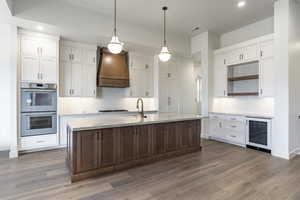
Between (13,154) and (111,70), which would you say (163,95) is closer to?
(111,70)

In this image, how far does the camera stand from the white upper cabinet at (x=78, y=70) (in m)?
4.45

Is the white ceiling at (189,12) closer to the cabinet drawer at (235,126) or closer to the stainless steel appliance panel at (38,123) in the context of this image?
the stainless steel appliance panel at (38,123)

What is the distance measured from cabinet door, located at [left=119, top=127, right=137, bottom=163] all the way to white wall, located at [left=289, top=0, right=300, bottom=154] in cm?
330

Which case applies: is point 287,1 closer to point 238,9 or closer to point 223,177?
point 238,9

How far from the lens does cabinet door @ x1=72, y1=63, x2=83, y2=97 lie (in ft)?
15.0

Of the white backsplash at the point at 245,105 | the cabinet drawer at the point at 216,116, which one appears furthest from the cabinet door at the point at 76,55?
the white backsplash at the point at 245,105

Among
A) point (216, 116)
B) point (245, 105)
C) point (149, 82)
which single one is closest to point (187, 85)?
point (149, 82)

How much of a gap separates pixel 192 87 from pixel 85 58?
12.7 ft

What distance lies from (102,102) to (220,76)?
3.70m

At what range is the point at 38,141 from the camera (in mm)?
3957

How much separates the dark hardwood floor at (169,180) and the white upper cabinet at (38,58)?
1793 millimetres

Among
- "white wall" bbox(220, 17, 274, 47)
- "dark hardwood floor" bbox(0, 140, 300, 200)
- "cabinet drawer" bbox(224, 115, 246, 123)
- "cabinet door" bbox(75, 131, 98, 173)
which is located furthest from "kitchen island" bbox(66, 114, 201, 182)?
"white wall" bbox(220, 17, 274, 47)

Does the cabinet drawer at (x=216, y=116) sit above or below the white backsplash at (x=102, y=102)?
below

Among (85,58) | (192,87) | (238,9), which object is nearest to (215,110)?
(192,87)
